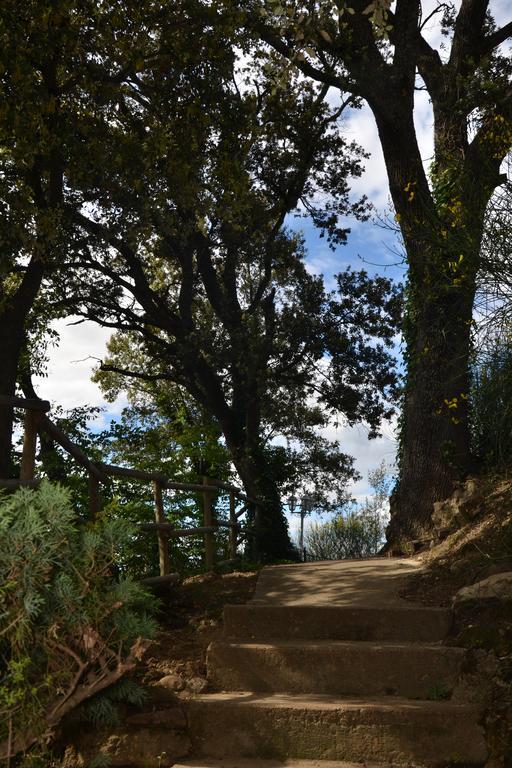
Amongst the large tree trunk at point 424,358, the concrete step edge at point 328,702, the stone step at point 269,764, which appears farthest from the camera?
the large tree trunk at point 424,358

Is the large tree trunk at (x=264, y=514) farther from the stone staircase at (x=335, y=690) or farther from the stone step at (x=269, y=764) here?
the stone step at (x=269, y=764)

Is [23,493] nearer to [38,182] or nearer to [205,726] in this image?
[205,726]

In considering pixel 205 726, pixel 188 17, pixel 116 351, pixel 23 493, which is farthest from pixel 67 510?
pixel 116 351


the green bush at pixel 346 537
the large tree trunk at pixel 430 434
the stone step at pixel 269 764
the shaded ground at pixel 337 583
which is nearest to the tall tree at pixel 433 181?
the large tree trunk at pixel 430 434

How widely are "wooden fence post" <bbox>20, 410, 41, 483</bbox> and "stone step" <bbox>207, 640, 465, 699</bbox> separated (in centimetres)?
174

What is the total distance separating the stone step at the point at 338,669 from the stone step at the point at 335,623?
0.56 meters

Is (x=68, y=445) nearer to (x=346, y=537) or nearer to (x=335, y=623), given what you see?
(x=335, y=623)

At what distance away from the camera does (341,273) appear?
54.1 feet

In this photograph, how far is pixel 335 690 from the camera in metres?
5.16

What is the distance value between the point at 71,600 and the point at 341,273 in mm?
13163

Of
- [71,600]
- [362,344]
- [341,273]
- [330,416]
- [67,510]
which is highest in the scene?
[341,273]

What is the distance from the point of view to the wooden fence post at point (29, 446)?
18.2ft

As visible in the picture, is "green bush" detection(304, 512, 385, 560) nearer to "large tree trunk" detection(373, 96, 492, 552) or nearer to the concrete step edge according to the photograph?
"large tree trunk" detection(373, 96, 492, 552)


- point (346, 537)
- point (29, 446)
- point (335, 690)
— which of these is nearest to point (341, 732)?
point (335, 690)
